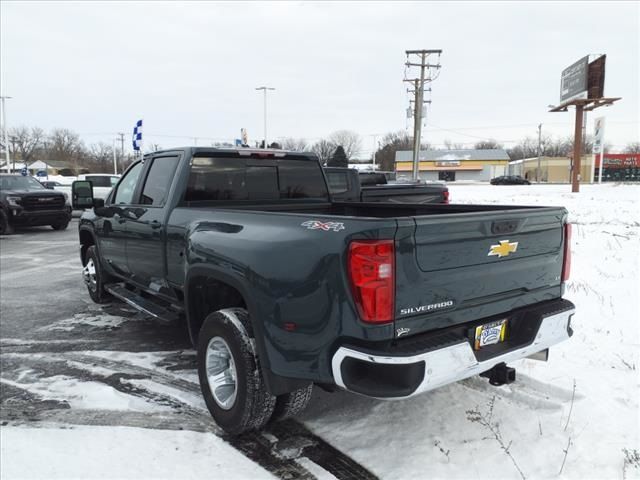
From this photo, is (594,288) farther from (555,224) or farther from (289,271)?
(289,271)

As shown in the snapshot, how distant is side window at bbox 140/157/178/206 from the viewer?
14.7 feet

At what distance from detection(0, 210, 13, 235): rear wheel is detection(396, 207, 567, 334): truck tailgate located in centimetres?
1549

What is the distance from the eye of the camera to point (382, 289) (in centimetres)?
242

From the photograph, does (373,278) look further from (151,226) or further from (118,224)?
(118,224)

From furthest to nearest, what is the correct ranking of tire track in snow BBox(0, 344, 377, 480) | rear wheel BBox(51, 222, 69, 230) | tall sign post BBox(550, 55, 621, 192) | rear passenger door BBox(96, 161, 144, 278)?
tall sign post BBox(550, 55, 621, 192) → rear wheel BBox(51, 222, 69, 230) → rear passenger door BBox(96, 161, 144, 278) → tire track in snow BBox(0, 344, 377, 480)

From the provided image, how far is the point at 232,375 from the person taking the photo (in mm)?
3281

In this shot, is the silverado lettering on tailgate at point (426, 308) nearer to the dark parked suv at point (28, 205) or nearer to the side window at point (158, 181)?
the side window at point (158, 181)

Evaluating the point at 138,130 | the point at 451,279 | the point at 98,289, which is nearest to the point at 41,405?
the point at 98,289

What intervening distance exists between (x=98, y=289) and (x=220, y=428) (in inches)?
146

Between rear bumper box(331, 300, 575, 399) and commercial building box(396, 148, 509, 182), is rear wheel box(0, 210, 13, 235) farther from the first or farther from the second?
commercial building box(396, 148, 509, 182)

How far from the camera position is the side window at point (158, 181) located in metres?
4.47

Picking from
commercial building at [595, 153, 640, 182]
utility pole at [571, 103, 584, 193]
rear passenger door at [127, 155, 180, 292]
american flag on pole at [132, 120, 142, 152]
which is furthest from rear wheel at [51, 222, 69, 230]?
commercial building at [595, 153, 640, 182]

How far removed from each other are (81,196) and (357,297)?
471 centimetres

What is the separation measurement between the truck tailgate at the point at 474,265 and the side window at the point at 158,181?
2.69 meters
